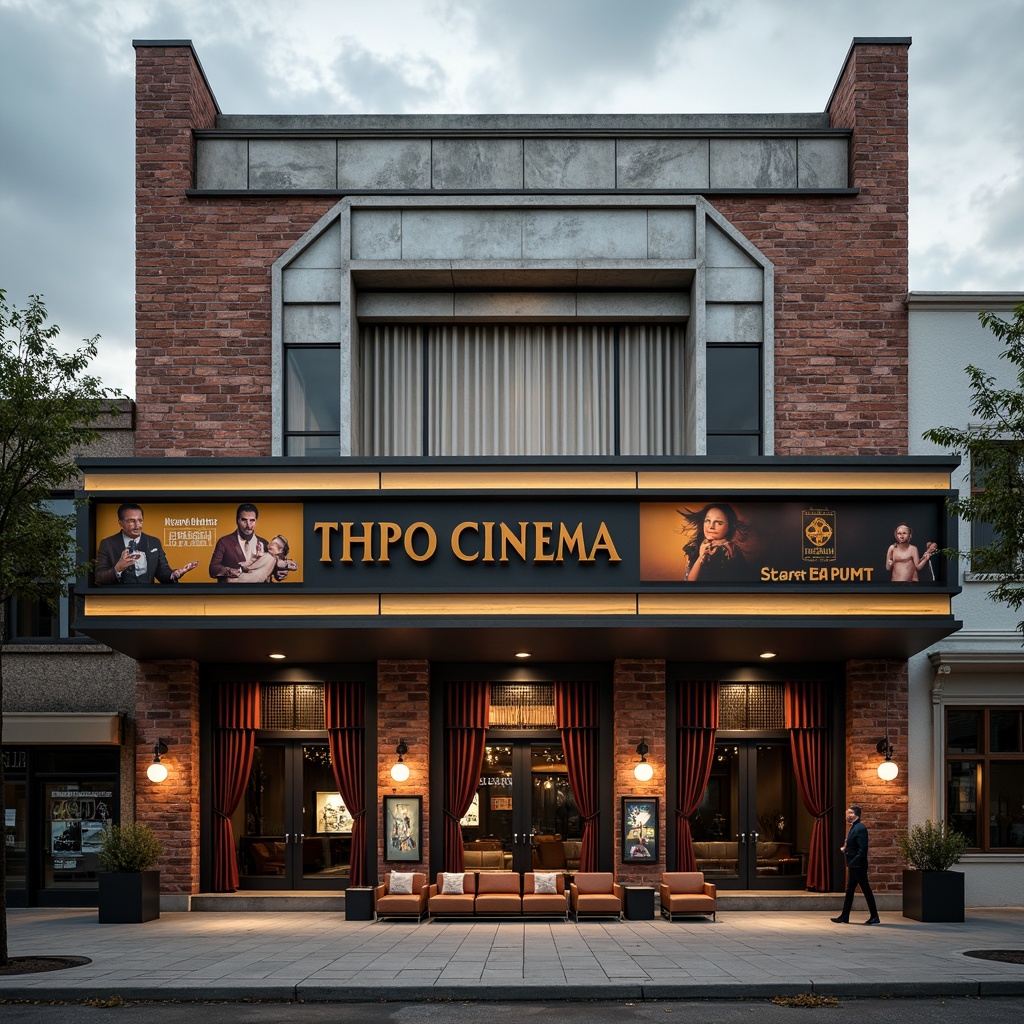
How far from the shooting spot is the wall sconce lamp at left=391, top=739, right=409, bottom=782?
1831cm

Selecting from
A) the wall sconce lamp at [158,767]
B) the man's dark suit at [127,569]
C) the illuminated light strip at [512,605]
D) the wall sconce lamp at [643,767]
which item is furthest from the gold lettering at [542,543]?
the wall sconce lamp at [158,767]

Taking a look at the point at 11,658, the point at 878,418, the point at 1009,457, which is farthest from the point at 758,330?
the point at 11,658

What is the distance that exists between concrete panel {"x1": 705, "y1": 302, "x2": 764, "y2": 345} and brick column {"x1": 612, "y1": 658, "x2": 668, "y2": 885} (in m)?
5.58

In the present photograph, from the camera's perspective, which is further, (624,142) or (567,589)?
(624,142)

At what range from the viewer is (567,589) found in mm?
15914

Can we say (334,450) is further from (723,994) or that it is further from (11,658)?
(723,994)

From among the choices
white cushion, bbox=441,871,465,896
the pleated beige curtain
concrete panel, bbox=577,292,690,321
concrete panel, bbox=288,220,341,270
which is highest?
concrete panel, bbox=288,220,341,270

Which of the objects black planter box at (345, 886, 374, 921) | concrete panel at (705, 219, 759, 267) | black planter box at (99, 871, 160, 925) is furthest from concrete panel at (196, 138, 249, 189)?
black planter box at (345, 886, 374, 921)

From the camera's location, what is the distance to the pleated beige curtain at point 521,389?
1977 cm

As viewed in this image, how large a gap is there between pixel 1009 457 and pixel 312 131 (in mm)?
12540

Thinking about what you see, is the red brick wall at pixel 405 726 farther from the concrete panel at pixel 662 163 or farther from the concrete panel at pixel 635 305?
the concrete panel at pixel 662 163

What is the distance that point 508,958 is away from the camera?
13.8 meters

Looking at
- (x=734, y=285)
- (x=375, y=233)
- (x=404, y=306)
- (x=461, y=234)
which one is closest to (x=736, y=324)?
(x=734, y=285)

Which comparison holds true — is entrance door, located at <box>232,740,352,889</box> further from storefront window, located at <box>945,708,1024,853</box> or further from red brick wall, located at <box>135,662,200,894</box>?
storefront window, located at <box>945,708,1024,853</box>
